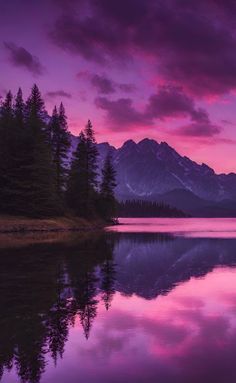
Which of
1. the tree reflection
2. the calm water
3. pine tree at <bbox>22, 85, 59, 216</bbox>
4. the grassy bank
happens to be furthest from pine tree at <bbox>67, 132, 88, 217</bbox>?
the calm water

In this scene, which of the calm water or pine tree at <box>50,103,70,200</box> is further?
pine tree at <box>50,103,70,200</box>

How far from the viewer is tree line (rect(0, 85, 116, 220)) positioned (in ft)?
258

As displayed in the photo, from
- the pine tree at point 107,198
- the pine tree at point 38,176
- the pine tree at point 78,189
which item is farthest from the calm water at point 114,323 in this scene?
the pine tree at point 107,198

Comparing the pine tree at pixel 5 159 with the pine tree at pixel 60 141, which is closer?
the pine tree at pixel 5 159

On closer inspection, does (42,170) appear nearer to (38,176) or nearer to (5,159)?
(38,176)

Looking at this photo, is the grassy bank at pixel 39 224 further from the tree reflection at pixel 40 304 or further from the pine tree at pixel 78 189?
the tree reflection at pixel 40 304

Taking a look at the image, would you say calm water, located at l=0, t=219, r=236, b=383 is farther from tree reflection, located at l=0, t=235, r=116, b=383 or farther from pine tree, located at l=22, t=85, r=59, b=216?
pine tree, located at l=22, t=85, r=59, b=216

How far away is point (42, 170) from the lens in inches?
3206

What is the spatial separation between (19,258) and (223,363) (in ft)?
82.9

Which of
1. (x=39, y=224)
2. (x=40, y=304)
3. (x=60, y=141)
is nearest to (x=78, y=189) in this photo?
(x=60, y=141)

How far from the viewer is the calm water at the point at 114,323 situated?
11719 millimetres

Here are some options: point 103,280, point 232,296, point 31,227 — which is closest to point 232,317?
point 232,296

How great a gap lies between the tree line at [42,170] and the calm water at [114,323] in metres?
45.4

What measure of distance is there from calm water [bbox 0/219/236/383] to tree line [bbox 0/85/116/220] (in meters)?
45.4
